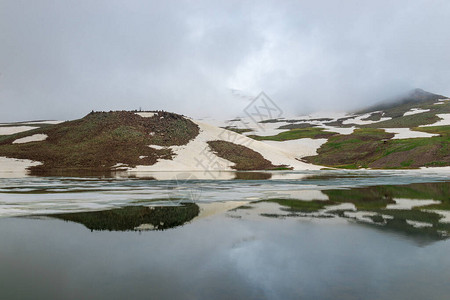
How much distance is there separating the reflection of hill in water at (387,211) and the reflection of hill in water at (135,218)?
170 inches

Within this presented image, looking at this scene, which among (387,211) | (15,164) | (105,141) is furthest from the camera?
(105,141)

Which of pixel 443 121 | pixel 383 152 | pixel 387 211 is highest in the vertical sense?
pixel 443 121

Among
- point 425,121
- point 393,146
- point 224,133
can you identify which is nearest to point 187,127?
point 224,133

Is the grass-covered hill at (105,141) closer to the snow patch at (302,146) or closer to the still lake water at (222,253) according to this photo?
the snow patch at (302,146)

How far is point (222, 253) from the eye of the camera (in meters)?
9.89

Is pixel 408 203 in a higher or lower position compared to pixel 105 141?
lower

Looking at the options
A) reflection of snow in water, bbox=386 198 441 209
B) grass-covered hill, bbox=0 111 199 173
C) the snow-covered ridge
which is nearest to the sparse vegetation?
the snow-covered ridge

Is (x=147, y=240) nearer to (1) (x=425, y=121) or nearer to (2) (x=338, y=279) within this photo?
(2) (x=338, y=279)

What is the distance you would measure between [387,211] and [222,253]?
11269 mm

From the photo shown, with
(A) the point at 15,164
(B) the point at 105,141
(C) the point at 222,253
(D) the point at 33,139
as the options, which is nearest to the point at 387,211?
(C) the point at 222,253

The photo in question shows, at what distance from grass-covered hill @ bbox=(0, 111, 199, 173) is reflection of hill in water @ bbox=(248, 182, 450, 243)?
46.5 m

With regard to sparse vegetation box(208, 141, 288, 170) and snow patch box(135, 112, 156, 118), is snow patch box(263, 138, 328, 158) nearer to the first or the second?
sparse vegetation box(208, 141, 288, 170)

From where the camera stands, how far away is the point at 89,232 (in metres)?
12.4

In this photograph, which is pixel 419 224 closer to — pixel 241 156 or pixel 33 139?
pixel 241 156
